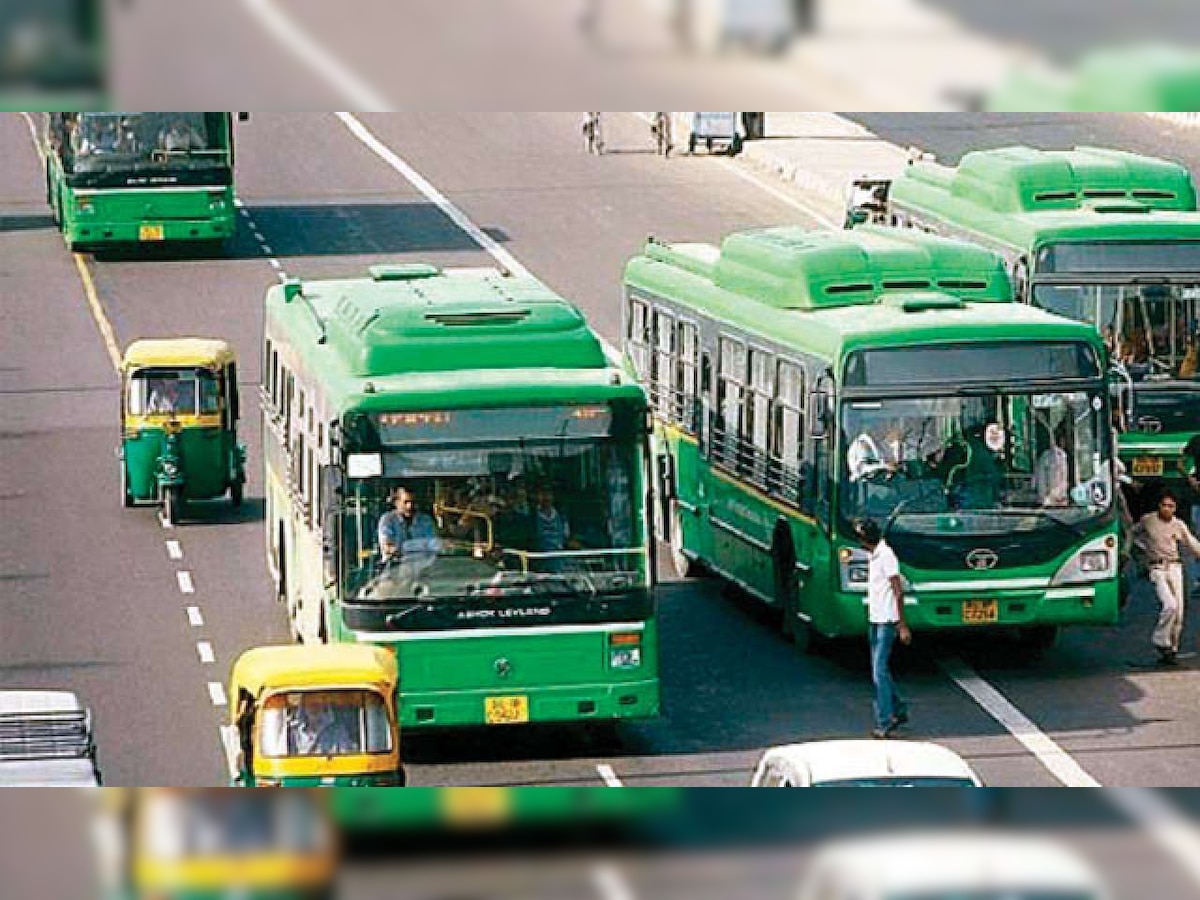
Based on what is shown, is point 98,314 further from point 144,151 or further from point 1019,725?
point 1019,725

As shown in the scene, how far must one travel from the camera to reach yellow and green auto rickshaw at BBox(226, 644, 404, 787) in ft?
49.2

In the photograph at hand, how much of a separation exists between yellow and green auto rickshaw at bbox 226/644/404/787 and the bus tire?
7896mm

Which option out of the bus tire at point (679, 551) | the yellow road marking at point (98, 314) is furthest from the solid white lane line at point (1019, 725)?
the yellow road marking at point (98, 314)

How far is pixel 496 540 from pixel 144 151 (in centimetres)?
2415

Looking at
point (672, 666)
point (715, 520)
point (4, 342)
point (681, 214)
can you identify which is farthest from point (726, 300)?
point (681, 214)

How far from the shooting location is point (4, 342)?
121 feet

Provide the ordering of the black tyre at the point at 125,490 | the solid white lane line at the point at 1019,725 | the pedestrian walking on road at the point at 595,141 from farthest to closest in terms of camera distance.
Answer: the pedestrian walking on road at the point at 595,141
the black tyre at the point at 125,490
the solid white lane line at the point at 1019,725

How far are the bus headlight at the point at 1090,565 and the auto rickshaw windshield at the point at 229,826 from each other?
15927 millimetres

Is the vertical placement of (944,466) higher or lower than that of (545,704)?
higher

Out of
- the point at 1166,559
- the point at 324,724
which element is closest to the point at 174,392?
the point at 1166,559

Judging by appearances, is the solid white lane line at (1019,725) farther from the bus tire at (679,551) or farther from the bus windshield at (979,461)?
the bus tire at (679,551)

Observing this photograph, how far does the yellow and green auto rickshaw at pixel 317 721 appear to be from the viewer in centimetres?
1501

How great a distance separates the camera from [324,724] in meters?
15.2
